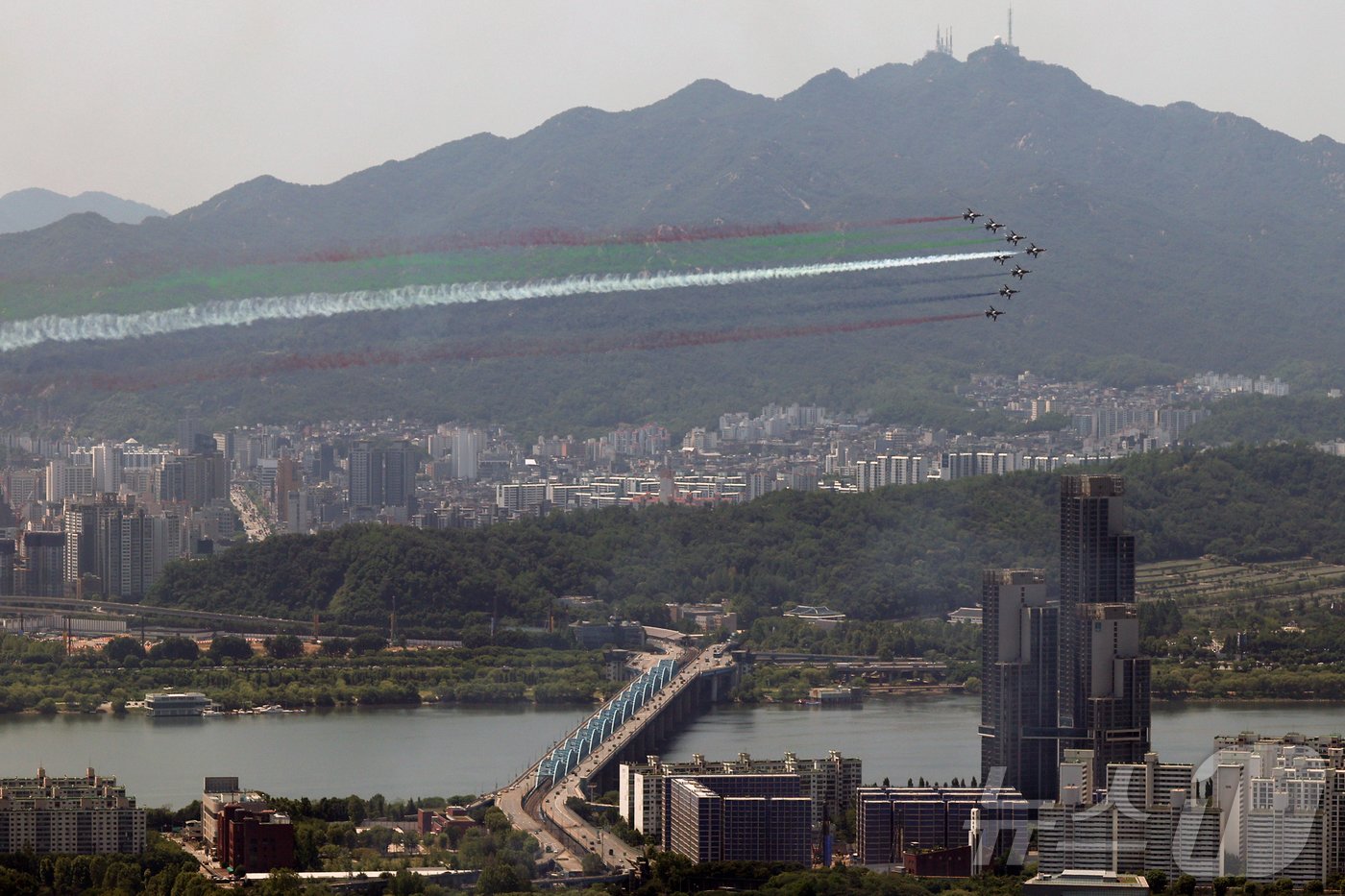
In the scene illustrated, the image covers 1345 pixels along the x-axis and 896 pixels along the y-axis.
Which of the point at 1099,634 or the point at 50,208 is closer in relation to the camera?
the point at 1099,634

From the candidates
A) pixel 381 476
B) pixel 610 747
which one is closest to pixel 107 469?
pixel 381 476

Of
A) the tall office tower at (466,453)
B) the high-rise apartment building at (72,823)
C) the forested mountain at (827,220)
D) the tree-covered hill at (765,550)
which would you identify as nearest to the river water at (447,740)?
the high-rise apartment building at (72,823)

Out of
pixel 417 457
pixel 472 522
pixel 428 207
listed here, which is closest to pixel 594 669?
pixel 472 522

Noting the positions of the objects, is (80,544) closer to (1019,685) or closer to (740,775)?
(1019,685)

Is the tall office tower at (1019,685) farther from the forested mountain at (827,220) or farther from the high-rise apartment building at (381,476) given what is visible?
the high-rise apartment building at (381,476)

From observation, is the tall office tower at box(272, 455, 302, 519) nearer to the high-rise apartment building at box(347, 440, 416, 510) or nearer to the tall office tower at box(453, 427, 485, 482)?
the high-rise apartment building at box(347, 440, 416, 510)

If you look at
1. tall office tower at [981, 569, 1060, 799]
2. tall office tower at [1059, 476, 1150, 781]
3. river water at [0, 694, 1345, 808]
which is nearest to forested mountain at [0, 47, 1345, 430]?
river water at [0, 694, 1345, 808]
